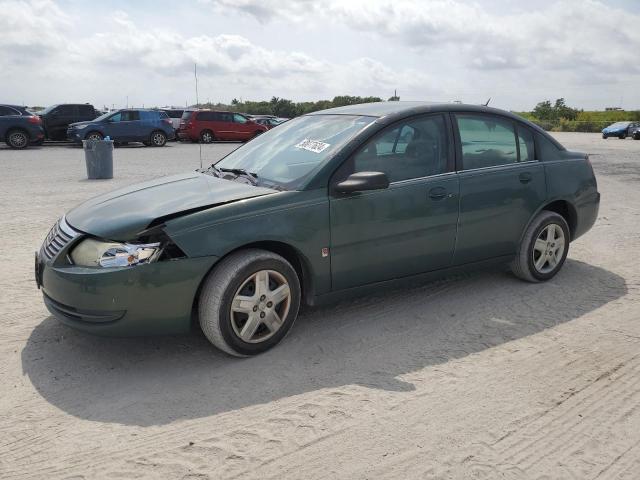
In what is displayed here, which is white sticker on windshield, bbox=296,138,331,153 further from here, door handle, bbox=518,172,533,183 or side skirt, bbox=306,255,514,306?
door handle, bbox=518,172,533,183

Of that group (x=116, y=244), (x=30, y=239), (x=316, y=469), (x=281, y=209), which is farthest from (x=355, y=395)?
(x=30, y=239)

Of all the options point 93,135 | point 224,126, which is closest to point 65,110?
point 93,135

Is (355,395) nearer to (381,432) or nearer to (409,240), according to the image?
(381,432)

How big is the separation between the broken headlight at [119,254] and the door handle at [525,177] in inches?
121

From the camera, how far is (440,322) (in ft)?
14.3

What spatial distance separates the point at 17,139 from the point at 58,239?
19.9m

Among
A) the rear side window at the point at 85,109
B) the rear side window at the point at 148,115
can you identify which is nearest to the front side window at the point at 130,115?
the rear side window at the point at 148,115

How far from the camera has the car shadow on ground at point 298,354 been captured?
3.25m

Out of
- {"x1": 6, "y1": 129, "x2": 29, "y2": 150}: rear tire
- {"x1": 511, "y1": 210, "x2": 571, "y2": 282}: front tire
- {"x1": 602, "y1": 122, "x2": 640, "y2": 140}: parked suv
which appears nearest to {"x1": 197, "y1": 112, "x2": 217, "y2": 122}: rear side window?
{"x1": 6, "y1": 129, "x2": 29, "y2": 150}: rear tire

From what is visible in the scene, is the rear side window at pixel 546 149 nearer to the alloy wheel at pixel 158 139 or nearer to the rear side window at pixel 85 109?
the alloy wheel at pixel 158 139

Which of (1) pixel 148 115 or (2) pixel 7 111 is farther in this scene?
(1) pixel 148 115

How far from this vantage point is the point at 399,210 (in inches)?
164

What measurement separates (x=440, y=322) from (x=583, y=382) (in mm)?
1129

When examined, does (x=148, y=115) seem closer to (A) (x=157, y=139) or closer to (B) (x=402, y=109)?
(A) (x=157, y=139)
